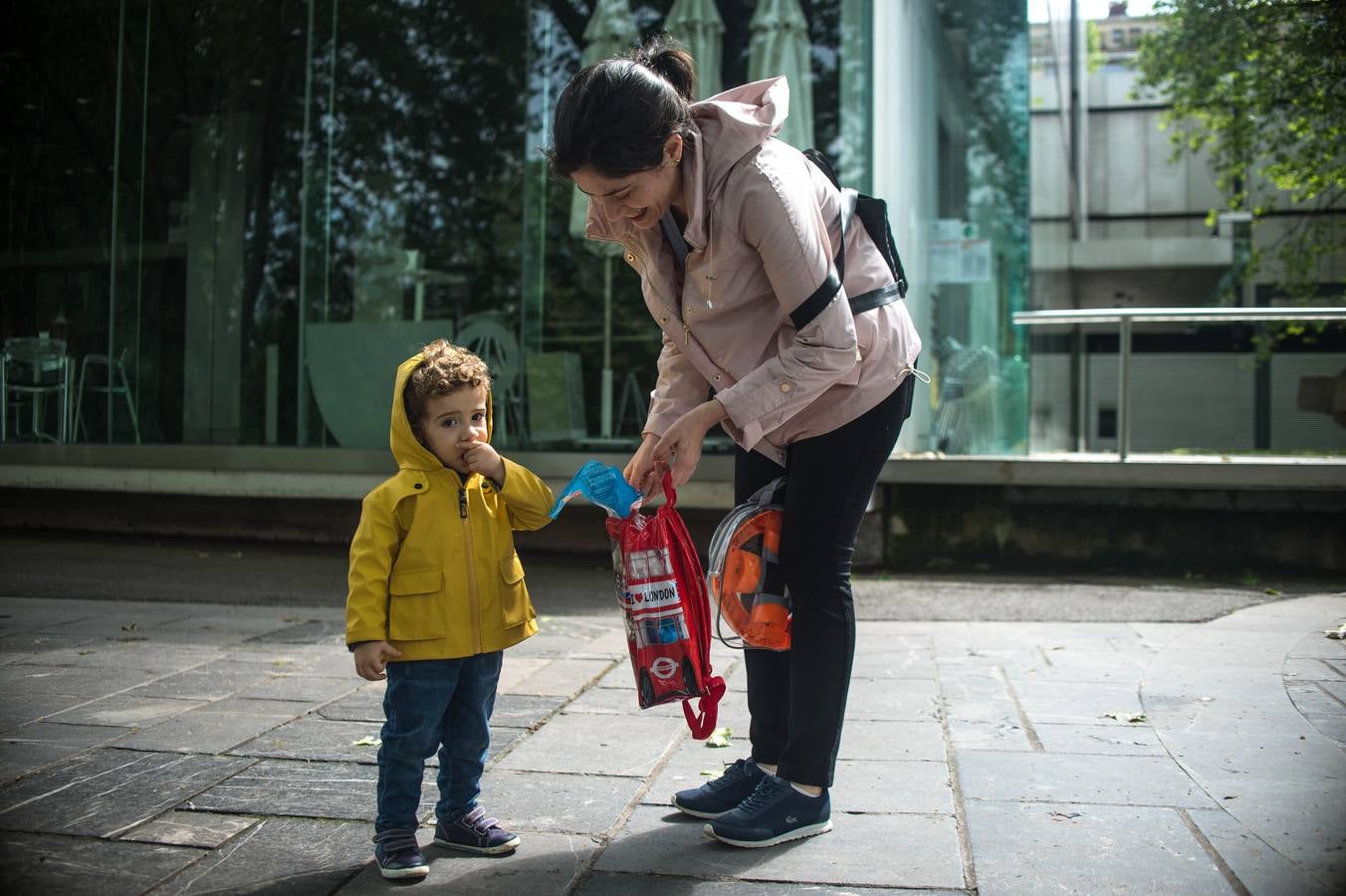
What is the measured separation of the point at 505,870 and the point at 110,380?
340 inches

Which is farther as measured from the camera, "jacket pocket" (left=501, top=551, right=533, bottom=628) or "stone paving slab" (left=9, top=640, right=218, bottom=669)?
"stone paving slab" (left=9, top=640, right=218, bottom=669)

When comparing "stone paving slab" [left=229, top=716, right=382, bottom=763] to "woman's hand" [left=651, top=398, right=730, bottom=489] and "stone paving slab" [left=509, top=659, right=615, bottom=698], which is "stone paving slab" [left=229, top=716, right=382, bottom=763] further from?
"woman's hand" [left=651, top=398, right=730, bottom=489]

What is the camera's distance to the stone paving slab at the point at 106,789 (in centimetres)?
279

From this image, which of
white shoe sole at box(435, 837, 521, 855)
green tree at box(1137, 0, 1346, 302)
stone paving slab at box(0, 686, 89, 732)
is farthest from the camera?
green tree at box(1137, 0, 1346, 302)

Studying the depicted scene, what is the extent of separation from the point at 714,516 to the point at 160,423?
15.1ft

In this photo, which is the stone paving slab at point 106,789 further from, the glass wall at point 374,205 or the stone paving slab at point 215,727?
the glass wall at point 374,205

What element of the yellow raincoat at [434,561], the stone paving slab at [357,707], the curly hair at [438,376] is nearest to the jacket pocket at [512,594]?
the yellow raincoat at [434,561]

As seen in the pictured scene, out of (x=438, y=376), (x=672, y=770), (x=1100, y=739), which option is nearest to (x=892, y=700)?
(x=1100, y=739)

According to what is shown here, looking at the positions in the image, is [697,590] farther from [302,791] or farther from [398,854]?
[302,791]

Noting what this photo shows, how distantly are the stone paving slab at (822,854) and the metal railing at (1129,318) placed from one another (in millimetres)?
5817

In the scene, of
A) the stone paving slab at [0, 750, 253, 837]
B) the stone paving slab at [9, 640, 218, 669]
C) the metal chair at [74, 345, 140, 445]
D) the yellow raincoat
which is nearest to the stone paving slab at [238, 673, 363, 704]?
the stone paving slab at [9, 640, 218, 669]

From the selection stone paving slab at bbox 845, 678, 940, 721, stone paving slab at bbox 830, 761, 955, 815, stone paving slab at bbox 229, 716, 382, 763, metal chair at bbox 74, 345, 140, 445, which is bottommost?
stone paving slab at bbox 845, 678, 940, 721

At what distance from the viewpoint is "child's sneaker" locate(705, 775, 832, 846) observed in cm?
267

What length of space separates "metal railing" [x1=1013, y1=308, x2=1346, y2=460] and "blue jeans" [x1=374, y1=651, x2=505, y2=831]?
20.7ft
